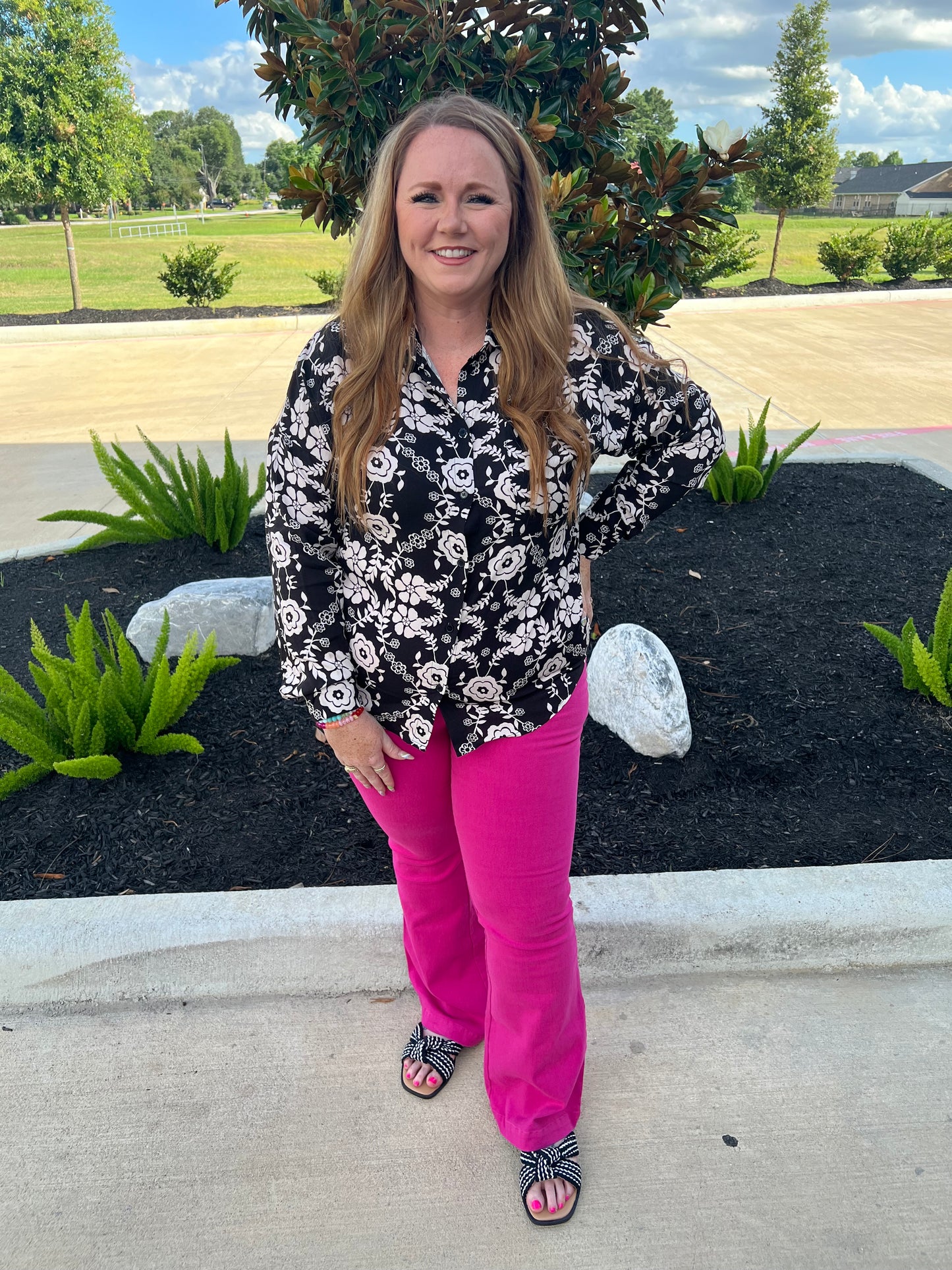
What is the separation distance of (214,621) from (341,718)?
6.30 ft

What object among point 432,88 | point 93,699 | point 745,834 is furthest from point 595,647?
point 432,88

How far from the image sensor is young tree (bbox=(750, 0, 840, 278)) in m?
16.0

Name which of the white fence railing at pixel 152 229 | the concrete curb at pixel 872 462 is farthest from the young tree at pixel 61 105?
the white fence railing at pixel 152 229

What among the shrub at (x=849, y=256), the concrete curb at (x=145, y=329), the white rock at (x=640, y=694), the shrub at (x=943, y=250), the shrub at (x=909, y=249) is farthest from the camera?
the shrub at (x=943, y=250)

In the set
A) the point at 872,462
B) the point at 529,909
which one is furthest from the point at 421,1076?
the point at 872,462

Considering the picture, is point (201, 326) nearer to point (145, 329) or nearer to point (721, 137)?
point (145, 329)

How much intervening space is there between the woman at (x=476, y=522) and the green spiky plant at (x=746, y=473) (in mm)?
2867

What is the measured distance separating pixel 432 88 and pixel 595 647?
1738 mm

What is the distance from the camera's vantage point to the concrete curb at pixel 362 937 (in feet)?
6.95

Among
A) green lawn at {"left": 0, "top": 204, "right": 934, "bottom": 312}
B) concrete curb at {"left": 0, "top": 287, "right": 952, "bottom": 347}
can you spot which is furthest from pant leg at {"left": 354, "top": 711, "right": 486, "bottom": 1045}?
green lawn at {"left": 0, "top": 204, "right": 934, "bottom": 312}

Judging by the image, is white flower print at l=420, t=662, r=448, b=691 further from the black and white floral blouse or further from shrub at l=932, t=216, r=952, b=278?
shrub at l=932, t=216, r=952, b=278

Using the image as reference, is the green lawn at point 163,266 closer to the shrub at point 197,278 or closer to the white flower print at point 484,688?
the shrub at point 197,278

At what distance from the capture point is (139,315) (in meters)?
13.0

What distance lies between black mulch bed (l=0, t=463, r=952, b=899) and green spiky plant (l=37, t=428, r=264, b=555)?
28cm
